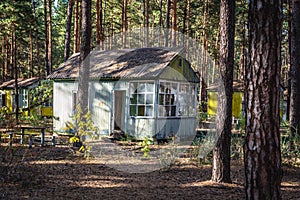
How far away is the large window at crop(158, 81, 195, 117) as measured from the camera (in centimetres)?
1644

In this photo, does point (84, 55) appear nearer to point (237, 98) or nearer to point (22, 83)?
point (237, 98)

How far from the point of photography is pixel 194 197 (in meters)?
7.41

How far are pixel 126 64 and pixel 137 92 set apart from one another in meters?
1.71

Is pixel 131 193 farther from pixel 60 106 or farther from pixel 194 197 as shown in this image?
pixel 60 106

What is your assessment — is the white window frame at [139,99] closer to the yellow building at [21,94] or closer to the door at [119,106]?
the door at [119,106]

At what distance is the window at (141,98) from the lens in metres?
16.1

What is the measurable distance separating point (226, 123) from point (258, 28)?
4137 millimetres

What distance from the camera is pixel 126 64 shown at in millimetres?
17266

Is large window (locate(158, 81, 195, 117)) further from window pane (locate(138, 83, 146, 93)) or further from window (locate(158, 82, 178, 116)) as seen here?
window pane (locate(138, 83, 146, 93))

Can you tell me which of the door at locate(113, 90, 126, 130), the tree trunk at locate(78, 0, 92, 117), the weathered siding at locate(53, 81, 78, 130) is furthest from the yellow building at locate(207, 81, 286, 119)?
the tree trunk at locate(78, 0, 92, 117)

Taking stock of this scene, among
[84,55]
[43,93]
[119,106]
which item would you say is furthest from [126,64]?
[43,93]

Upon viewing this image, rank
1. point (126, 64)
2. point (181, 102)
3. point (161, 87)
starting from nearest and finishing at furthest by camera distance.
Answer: point (161, 87), point (126, 64), point (181, 102)

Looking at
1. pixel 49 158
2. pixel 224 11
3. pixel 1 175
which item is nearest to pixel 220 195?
pixel 224 11

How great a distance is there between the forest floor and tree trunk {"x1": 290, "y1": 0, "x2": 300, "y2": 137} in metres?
2.15
